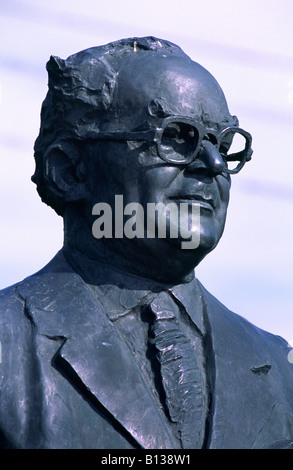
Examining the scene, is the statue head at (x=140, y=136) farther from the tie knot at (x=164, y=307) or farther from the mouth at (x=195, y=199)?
the tie knot at (x=164, y=307)

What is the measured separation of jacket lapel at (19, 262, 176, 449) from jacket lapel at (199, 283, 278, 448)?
398 mm

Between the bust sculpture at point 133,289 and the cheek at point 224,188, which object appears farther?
the cheek at point 224,188

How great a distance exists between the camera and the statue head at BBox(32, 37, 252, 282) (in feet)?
30.3

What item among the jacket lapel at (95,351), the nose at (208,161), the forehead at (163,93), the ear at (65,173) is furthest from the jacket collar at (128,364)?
the forehead at (163,93)

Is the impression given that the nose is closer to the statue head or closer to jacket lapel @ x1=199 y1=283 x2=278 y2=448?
the statue head

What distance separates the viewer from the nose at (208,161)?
30.4 ft

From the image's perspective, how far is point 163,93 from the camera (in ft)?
30.6

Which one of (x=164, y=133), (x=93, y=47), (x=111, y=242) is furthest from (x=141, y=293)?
(x=93, y=47)

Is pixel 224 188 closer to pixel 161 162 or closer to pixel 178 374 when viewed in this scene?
pixel 161 162

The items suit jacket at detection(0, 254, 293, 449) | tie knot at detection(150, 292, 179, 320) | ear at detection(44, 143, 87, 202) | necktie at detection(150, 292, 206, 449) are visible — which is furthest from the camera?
ear at detection(44, 143, 87, 202)

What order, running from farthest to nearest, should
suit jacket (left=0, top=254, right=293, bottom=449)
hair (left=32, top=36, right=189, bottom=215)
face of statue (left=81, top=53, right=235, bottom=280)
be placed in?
hair (left=32, top=36, right=189, bottom=215), face of statue (left=81, top=53, right=235, bottom=280), suit jacket (left=0, top=254, right=293, bottom=449)

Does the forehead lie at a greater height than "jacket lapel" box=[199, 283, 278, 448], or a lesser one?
greater

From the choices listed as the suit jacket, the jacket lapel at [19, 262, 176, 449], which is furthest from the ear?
the jacket lapel at [19, 262, 176, 449]

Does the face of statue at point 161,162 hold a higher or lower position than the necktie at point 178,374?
higher
